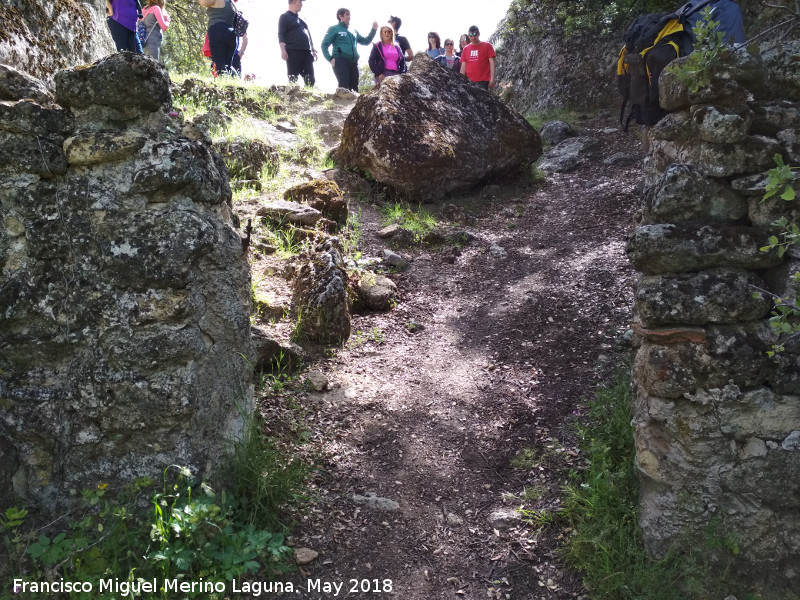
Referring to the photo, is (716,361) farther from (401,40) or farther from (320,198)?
(401,40)

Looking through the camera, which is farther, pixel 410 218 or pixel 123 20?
pixel 410 218

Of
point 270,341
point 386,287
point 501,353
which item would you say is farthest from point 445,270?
point 270,341

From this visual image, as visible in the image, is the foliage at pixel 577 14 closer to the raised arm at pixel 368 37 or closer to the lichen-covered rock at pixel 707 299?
the raised arm at pixel 368 37

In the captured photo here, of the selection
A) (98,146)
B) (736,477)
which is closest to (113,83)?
(98,146)

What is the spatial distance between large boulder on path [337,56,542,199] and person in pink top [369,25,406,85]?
8.25ft

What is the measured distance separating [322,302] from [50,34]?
243cm

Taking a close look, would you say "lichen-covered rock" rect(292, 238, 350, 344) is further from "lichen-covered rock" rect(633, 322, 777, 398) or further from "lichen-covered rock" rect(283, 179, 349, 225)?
"lichen-covered rock" rect(633, 322, 777, 398)

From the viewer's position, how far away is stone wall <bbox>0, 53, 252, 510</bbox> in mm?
2459

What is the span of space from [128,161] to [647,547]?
10.1 ft

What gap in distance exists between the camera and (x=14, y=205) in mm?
2441

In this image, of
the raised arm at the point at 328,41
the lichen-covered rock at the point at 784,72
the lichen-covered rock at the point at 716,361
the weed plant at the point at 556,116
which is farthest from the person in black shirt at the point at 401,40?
the lichen-covered rock at the point at 716,361

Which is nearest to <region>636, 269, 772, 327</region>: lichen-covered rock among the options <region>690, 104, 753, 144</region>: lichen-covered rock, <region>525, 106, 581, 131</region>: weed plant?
<region>690, 104, 753, 144</region>: lichen-covered rock

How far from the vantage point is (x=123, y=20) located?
20.8ft

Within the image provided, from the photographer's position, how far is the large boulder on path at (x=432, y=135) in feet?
22.6
